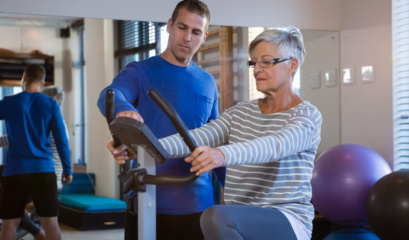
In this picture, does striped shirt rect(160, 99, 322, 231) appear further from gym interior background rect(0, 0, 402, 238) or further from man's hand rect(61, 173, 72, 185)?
man's hand rect(61, 173, 72, 185)

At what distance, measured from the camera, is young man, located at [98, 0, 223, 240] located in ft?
7.20

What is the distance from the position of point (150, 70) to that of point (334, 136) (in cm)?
277

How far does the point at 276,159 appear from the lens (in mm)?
1730

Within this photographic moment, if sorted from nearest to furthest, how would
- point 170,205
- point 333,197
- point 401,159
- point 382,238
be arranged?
point 170,205 → point 382,238 → point 333,197 → point 401,159

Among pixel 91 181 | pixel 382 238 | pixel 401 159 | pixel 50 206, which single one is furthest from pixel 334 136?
pixel 50 206

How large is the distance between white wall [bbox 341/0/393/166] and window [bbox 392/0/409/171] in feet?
0.12

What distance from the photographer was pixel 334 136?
4668 millimetres

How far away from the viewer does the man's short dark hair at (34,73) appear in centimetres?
400

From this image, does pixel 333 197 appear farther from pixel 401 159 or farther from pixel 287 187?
pixel 287 187

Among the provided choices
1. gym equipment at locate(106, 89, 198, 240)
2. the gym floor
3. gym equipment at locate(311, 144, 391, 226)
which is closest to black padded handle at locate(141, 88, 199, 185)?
gym equipment at locate(106, 89, 198, 240)

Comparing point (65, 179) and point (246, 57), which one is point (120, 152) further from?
point (246, 57)

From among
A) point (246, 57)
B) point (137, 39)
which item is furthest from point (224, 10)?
point (137, 39)

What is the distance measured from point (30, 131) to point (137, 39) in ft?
3.24

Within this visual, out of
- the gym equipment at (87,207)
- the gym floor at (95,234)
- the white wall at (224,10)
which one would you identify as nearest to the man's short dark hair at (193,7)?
the white wall at (224,10)
